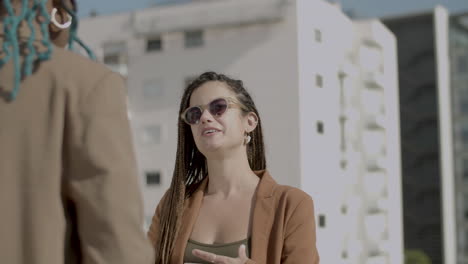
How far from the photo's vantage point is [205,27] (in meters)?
29.5

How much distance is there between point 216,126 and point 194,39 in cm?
2795

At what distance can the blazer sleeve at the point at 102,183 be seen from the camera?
1.66 metres

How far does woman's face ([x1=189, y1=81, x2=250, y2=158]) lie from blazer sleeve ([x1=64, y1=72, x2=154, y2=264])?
1.14 metres

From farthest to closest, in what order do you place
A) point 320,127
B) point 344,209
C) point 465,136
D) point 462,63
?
point 462,63, point 465,136, point 344,209, point 320,127

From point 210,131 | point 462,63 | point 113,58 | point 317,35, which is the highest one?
point 462,63

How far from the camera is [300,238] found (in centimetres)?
268

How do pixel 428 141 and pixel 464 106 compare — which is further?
pixel 428 141

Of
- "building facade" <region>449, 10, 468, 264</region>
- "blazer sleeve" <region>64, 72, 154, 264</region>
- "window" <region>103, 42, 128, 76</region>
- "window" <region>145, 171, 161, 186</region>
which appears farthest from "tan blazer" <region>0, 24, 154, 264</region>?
"building facade" <region>449, 10, 468, 264</region>

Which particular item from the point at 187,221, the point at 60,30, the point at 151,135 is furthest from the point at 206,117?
the point at 151,135

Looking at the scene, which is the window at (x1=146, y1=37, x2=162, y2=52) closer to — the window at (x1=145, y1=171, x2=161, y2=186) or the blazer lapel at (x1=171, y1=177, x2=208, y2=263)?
the window at (x1=145, y1=171, x2=161, y2=186)

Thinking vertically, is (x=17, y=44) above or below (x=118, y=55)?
below

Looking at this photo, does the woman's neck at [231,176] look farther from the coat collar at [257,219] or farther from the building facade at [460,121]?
the building facade at [460,121]

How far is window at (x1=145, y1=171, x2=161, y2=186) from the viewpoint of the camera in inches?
1184

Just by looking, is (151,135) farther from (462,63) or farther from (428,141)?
(462,63)
